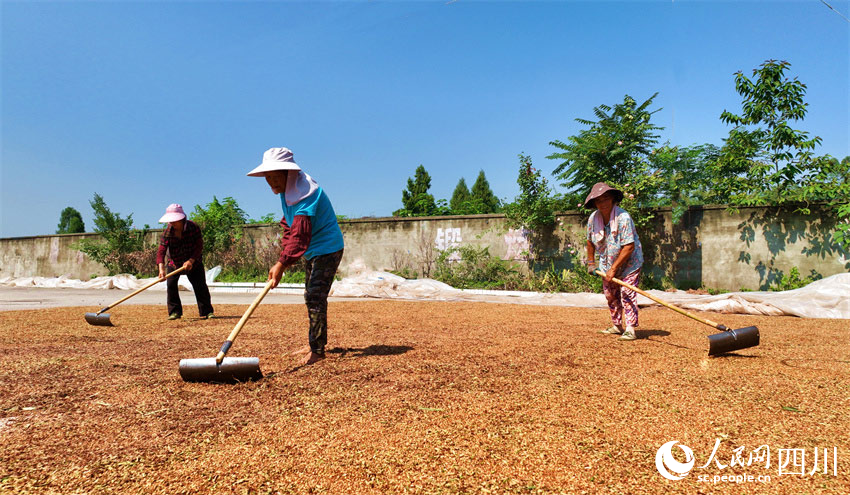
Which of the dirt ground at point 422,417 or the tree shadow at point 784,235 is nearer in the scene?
the dirt ground at point 422,417

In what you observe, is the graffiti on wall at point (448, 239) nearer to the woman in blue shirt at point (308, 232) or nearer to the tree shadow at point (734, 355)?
the tree shadow at point (734, 355)

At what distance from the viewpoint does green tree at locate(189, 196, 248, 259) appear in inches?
545

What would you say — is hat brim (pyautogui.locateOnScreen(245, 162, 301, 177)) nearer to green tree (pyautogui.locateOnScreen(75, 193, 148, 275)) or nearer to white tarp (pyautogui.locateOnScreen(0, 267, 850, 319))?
white tarp (pyautogui.locateOnScreen(0, 267, 850, 319))

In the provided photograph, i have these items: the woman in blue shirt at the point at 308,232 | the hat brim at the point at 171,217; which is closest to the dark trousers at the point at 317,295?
the woman in blue shirt at the point at 308,232

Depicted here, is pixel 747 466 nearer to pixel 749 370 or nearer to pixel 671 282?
pixel 749 370

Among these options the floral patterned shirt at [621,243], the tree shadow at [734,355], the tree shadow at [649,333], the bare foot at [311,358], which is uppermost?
the floral patterned shirt at [621,243]

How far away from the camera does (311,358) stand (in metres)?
3.29

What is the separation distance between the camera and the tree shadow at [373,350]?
11.7 ft

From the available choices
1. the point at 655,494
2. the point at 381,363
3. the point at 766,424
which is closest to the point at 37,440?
the point at 381,363

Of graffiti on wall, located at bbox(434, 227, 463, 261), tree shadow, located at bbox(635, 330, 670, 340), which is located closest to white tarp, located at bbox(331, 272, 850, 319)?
graffiti on wall, located at bbox(434, 227, 463, 261)

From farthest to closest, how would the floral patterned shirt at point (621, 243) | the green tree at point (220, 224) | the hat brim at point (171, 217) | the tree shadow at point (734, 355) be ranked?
the green tree at point (220, 224) → the hat brim at point (171, 217) → the floral patterned shirt at point (621, 243) → the tree shadow at point (734, 355)

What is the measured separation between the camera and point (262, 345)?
3.93 meters

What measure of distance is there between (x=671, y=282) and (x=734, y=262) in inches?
46.9

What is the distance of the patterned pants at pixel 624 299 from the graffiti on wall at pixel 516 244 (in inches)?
255
